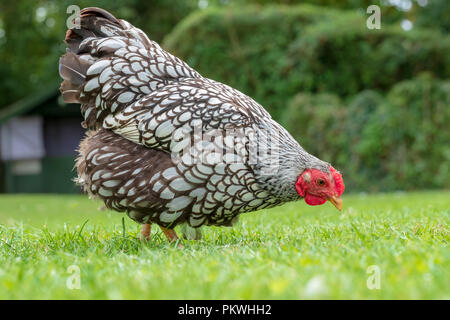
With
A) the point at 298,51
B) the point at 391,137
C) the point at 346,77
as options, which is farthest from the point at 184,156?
the point at 346,77

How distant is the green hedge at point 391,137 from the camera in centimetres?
1080

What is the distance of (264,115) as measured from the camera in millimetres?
3631

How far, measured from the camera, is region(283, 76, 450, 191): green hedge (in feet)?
35.4

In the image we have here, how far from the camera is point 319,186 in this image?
329cm

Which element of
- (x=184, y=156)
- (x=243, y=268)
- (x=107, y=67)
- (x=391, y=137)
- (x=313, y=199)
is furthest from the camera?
(x=391, y=137)

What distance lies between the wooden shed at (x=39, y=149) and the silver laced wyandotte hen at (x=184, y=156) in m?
16.2

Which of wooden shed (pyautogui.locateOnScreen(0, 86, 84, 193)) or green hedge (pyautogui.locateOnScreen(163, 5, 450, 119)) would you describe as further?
wooden shed (pyautogui.locateOnScreen(0, 86, 84, 193))

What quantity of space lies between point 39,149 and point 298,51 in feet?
38.1

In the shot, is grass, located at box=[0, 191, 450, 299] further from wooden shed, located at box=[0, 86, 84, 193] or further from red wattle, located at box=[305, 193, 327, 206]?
wooden shed, located at box=[0, 86, 84, 193]

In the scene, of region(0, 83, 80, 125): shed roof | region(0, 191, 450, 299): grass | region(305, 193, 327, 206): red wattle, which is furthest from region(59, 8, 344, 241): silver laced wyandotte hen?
region(0, 83, 80, 125): shed roof

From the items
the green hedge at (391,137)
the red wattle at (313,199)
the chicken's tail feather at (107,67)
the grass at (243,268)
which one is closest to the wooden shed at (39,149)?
the green hedge at (391,137)

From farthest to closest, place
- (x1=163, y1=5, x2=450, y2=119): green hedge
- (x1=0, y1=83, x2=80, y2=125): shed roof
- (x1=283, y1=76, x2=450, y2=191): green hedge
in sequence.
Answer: (x1=0, y1=83, x2=80, y2=125): shed roof → (x1=163, y1=5, x2=450, y2=119): green hedge → (x1=283, y1=76, x2=450, y2=191): green hedge

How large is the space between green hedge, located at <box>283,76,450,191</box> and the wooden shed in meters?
11.0

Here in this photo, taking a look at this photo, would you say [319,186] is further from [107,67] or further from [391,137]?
[391,137]
